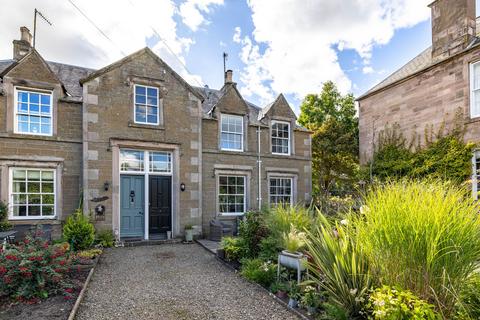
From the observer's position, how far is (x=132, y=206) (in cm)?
1029

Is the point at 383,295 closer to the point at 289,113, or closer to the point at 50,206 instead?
the point at 50,206

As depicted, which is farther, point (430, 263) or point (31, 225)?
point (31, 225)

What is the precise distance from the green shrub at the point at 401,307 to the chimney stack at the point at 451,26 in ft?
36.0

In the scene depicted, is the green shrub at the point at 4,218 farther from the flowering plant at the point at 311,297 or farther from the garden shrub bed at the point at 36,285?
the flowering plant at the point at 311,297

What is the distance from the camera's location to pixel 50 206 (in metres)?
9.44

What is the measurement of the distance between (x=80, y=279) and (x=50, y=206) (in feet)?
16.2

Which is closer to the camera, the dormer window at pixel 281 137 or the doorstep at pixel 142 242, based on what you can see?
the doorstep at pixel 142 242

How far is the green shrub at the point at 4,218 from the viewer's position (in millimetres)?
8430

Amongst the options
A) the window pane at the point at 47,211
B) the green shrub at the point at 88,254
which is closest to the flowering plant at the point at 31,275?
the green shrub at the point at 88,254

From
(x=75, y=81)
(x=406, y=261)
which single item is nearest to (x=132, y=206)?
(x=75, y=81)

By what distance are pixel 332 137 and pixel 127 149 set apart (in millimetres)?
14493

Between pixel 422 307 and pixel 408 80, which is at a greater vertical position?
pixel 408 80

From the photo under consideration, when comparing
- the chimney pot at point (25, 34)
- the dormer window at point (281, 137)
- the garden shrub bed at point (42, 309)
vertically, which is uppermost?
the chimney pot at point (25, 34)

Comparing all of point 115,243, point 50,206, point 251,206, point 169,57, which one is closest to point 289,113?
point 251,206
